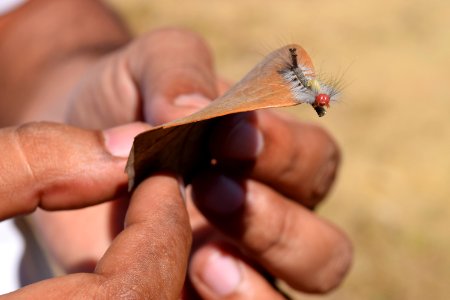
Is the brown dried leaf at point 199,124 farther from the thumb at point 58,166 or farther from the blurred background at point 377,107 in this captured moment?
the blurred background at point 377,107

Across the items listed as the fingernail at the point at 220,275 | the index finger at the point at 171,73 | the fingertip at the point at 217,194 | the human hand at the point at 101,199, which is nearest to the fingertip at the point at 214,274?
the fingernail at the point at 220,275

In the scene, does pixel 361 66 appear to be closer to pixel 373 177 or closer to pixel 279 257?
pixel 373 177

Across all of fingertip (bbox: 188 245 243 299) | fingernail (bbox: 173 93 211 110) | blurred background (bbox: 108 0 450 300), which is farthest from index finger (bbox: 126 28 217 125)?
blurred background (bbox: 108 0 450 300)

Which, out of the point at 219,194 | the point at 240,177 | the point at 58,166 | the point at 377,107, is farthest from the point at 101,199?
the point at 377,107

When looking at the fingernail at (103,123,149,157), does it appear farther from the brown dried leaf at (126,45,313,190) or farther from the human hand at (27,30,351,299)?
the human hand at (27,30,351,299)

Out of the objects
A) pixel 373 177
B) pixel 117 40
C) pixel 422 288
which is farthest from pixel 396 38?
pixel 117 40

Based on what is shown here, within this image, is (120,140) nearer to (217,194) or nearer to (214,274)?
(217,194)

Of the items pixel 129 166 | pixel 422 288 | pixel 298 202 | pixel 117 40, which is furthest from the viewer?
pixel 422 288
